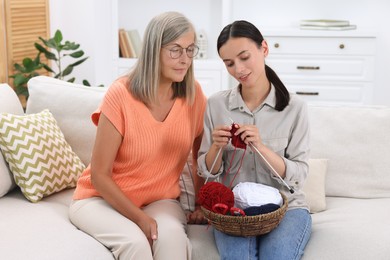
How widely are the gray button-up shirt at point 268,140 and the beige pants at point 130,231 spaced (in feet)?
0.71

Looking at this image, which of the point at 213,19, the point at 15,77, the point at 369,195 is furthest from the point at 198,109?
the point at 213,19

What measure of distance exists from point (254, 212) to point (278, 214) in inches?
2.9

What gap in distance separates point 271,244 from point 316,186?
494 millimetres

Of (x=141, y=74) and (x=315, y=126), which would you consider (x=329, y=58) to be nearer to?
(x=315, y=126)

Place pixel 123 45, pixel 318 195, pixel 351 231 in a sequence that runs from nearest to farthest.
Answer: pixel 351 231 → pixel 318 195 → pixel 123 45

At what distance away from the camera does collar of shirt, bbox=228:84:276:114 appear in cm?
222

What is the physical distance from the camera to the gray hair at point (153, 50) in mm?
2145

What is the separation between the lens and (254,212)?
1.91 metres

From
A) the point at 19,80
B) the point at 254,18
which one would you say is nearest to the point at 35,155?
the point at 19,80

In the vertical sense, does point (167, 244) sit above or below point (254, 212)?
below

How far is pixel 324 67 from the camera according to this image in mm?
4668

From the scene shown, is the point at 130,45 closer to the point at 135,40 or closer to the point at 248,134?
the point at 135,40

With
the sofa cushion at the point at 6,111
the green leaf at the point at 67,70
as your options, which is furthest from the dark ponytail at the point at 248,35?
the green leaf at the point at 67,70

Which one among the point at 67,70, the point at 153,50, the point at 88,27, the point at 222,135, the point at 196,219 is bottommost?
the point at 196,219
